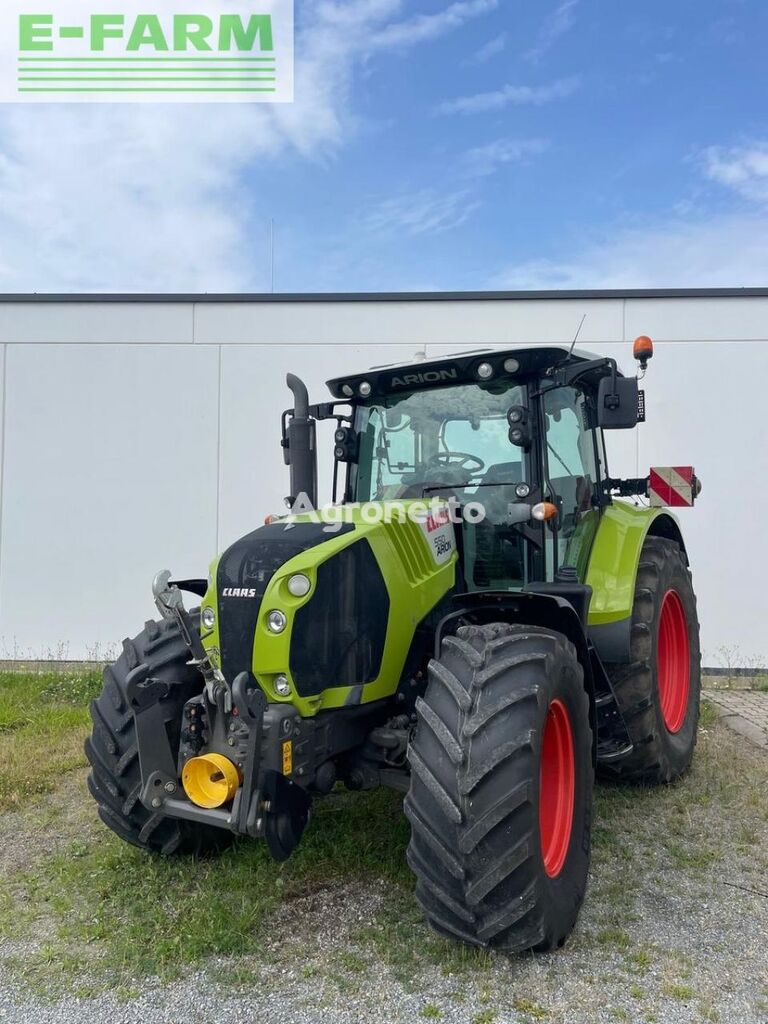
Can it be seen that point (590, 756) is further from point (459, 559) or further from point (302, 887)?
point (302, 887)

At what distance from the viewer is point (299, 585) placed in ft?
9.81

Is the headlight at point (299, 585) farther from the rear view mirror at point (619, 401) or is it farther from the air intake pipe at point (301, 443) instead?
the rear view mirror at point (619, 401)

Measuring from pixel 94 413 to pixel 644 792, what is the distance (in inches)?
269

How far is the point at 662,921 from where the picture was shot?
317 cm

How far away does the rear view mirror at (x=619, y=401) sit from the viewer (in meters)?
3.75

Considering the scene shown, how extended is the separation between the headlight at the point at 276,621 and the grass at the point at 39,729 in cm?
269

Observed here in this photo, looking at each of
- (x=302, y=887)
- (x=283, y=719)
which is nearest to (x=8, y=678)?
(x=302, y=887)

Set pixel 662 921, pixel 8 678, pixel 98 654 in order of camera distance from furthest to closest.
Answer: pixel 98 654, pixel 8 678, pixel 662 921

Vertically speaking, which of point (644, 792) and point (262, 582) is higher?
point (262, 582)

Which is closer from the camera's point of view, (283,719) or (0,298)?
(283,719)

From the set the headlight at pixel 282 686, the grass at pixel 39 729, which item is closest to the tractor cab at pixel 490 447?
the headlight at pixel 282 686

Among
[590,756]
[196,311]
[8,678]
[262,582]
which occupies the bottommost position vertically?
[8,678]

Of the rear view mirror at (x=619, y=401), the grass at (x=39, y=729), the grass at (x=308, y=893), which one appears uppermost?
the rear view mirror at (x=619, y=401)

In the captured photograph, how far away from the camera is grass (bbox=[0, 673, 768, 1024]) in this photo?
111 inches
